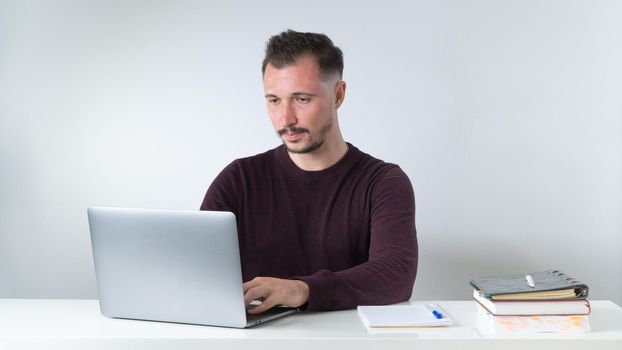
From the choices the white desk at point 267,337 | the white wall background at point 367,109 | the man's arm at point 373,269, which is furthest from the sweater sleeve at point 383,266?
the white wall background at point 367,109

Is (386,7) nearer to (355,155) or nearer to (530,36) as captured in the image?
(530,36)

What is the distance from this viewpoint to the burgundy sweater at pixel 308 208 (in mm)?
2480

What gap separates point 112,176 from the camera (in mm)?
3520

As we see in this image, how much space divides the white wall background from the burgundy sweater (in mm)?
870

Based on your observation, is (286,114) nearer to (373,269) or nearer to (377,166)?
(377,166)

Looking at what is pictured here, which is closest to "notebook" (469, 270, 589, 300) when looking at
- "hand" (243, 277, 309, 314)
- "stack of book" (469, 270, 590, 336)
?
"stack of book" (469, 270, 590, 336)

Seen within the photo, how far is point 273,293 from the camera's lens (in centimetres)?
181

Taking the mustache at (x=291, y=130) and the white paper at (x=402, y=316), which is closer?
the white paper at (x=402, y=316)

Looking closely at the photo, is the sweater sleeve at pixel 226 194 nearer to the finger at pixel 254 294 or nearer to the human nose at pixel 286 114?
the human nose at pixel 286 114

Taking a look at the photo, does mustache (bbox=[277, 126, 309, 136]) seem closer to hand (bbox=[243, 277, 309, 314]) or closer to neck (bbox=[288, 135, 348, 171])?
neck (bbox=[288, 135, 348, 171])

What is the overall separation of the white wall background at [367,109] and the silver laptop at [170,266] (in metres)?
1.73

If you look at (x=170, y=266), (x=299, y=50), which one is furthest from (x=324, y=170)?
(x=170, y=266)

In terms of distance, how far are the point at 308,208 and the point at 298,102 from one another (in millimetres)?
342

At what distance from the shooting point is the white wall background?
3.48m
